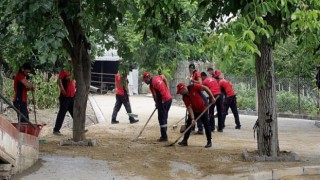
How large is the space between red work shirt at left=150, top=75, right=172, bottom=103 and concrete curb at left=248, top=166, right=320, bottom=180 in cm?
414

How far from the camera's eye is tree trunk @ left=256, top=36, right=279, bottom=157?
912 cm

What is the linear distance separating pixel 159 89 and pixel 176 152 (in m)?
2.04

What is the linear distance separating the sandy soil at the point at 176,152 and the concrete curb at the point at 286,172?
0.18 m

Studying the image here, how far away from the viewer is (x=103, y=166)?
28.0 feet

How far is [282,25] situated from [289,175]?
2534mm

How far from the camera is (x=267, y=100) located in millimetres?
9156

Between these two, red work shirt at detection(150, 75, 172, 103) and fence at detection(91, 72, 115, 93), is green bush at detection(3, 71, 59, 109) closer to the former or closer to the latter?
red work shirt at detection(150, 75, 172, 103)

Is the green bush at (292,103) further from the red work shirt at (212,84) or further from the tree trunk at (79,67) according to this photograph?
the tree trunk at (79,67)

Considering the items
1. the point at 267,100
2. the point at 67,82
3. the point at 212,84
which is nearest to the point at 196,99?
the point at 267,100

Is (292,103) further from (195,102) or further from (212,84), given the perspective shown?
(195,102)

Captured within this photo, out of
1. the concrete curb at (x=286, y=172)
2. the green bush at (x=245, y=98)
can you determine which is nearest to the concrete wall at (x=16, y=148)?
the concrete curb at (x=286, y=172)

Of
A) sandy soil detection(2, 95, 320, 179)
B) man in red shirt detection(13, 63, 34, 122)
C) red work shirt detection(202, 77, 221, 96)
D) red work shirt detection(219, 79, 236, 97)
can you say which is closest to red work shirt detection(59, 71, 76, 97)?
sandy soil detection(2, 95, 320, 179)

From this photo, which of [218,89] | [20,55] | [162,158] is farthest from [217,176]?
[20,55]

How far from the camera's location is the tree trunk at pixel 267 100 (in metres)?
9.12
